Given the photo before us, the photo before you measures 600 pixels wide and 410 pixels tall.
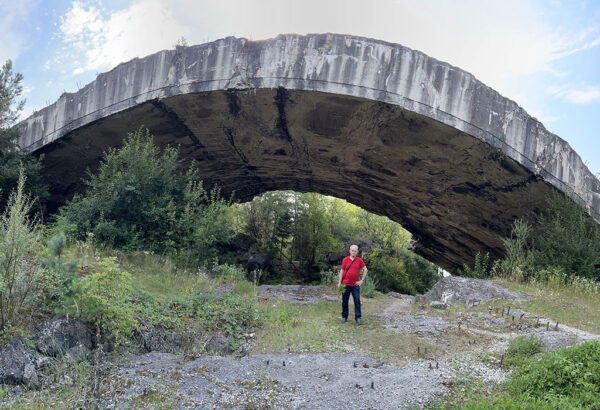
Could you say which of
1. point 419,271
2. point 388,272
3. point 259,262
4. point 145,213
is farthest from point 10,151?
point 419,271

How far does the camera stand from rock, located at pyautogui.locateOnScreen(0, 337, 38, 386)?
3697 mm

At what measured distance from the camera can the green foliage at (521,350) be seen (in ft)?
14.7

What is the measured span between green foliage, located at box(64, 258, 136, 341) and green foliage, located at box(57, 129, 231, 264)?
4394 mm

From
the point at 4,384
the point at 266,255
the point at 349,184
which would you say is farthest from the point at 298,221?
the point at 4,384

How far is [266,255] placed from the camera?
66.3ft

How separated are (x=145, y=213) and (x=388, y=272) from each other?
13758 mm

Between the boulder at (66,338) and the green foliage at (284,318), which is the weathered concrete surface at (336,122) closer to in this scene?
the green foliage at (284,318)

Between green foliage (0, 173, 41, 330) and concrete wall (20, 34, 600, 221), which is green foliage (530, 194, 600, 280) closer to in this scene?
concrete wall (20, 34, 600, 221)

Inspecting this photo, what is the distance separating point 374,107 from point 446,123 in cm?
153

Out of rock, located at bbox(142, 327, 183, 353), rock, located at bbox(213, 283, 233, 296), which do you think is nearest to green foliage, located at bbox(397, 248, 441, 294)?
rock, located at bbox(213, 283, 233, 296)

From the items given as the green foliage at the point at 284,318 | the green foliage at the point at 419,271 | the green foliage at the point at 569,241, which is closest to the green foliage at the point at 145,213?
the green foliage at the point at 284,318

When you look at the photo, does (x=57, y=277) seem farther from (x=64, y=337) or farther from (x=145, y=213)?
(x=145, y=213)

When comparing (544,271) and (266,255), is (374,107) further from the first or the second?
(266,255)

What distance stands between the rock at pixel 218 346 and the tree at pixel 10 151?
23.1 feet
